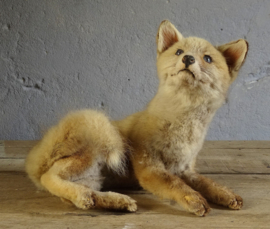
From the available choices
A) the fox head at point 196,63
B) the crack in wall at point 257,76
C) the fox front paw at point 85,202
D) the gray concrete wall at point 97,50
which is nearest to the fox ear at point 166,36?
the fox head at point 196,63

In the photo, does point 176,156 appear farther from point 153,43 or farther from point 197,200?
point 153,43

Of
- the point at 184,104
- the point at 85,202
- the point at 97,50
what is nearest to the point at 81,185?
the point at 85,202

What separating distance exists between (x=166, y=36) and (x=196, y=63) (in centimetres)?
24

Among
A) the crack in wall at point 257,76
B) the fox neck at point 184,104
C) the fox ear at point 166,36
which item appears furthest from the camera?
the crack in wall at point 257,76

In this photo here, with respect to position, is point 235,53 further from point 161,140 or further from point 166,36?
point 161,140

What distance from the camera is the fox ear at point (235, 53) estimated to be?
123cm

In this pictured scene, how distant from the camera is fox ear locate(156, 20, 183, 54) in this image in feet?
4.16

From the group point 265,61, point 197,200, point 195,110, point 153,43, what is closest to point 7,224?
point 197,200

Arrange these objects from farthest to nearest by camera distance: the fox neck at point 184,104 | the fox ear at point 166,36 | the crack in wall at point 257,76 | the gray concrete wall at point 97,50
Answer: the crack in wall at point 257,76
the gray concrete wall at point 97,50
the fox ear at point 166,36
the fox neck at point 184,104

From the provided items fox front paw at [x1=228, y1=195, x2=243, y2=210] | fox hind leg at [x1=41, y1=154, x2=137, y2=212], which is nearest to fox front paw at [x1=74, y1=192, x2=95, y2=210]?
fox hind leg at [x1=41, y1=154, x2=137, y2=212]

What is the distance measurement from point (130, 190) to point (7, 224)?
1.55 feet

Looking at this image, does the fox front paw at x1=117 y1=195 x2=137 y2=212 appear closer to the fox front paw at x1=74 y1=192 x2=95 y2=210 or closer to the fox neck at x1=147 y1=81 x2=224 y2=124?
the fox front paw at x1=74 y1=192 x2=95 y2=210

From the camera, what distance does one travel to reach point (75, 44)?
216cm

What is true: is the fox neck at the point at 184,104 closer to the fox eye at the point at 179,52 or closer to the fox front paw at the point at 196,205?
the fox eye at the point at 179,52
